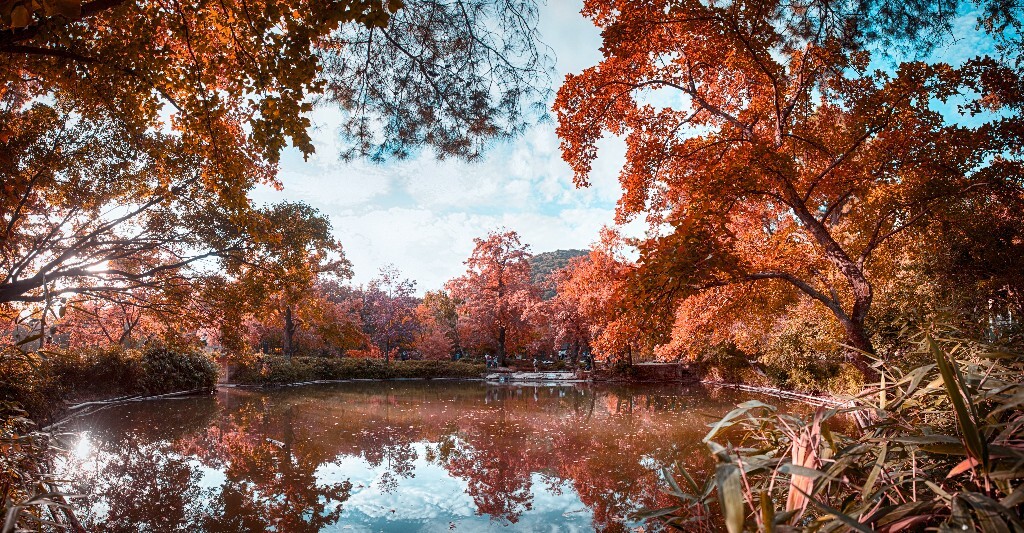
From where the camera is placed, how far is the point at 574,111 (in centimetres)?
637

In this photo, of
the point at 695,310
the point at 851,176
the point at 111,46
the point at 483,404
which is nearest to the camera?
the point at 111,46

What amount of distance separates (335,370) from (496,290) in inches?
416

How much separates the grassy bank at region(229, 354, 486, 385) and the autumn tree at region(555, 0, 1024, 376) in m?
16.9

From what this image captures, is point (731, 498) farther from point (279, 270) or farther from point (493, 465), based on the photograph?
point (279, 270)

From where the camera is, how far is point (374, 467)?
6.76 m

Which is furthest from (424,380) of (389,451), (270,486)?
(270,486)

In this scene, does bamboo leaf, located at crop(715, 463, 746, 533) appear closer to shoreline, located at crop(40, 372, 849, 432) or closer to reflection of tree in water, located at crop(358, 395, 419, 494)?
reflection of tree in water, located at crop(358, 395, 419, 494)

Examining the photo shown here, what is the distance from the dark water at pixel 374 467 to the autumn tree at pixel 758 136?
2.46 metres

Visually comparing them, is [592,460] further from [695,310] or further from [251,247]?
[251,247]

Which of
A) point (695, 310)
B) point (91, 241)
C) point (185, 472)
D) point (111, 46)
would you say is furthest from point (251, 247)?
point (695, 310)

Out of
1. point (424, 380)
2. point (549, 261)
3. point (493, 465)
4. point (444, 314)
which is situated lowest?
point (424, 380)

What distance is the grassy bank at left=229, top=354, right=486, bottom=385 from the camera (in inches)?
805

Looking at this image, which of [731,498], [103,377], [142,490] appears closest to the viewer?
[731,498]

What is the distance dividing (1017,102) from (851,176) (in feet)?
5.78
